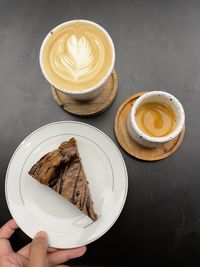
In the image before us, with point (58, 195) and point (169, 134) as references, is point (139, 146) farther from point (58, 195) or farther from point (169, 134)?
Answer: point (58, 195)

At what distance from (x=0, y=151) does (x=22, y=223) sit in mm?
241

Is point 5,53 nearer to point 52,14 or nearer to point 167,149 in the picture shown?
point 52,14

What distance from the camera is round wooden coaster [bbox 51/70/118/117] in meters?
0.82

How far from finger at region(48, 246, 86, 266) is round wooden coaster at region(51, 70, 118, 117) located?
0.41 metres

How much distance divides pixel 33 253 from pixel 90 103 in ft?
1.49

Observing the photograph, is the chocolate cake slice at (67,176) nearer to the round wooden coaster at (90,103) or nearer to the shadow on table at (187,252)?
the round wooden coaster at (90,103)

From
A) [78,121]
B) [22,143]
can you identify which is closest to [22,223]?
[22,143]

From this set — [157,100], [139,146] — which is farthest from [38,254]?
[157,100]

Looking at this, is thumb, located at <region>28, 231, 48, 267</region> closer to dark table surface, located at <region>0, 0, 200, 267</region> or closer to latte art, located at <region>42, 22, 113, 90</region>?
dark table surface, located at <region>0, 0, 200, 267</region>

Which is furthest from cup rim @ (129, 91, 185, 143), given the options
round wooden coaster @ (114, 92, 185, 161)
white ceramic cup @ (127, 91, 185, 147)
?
round wooden coaster @ (114, 92, 185, 161)

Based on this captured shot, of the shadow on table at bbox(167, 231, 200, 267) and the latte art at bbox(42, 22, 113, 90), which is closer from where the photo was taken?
the latte art at bbox(42, 22, 113, 90)

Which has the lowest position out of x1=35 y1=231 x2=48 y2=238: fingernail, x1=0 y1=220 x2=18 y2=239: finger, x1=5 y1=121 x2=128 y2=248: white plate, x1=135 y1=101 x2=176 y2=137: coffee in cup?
x1=0 y1=220 x2=18 y2=239: finger

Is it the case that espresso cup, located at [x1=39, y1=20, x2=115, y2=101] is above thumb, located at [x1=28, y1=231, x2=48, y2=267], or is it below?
above

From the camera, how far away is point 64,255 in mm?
815
